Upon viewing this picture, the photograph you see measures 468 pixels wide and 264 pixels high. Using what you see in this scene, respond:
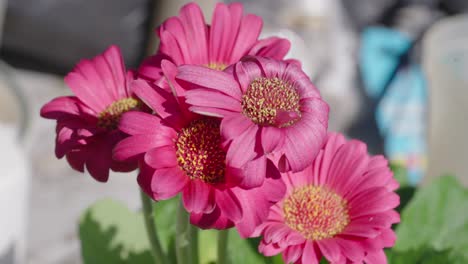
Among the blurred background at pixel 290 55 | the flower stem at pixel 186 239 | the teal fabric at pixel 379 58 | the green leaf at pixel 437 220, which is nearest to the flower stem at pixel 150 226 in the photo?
the flower stem at pixel 186 239

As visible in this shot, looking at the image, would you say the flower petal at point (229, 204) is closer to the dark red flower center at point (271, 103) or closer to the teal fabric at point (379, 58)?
the dark red flower center at point (271, 103)

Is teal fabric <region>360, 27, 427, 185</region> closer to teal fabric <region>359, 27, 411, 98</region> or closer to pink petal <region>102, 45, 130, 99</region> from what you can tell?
teal fabric <region>359, 27, 411, 98</region>

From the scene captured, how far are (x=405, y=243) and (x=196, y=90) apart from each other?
18 centimetres

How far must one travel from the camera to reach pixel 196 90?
167 millimetres

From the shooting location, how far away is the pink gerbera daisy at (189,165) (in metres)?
0.17

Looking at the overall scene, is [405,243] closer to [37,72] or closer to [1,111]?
[1,111]

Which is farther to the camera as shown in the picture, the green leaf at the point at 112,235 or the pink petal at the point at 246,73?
the green leaf at the point at 112,235

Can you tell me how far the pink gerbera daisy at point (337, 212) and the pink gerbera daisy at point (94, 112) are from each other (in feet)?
0.19

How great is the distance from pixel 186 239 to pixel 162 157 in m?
0.05

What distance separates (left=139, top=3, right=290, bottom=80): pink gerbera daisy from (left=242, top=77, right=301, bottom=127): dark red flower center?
0.10ft

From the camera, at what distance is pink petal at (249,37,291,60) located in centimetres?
21

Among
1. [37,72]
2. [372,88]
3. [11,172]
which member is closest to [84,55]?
[37,72]

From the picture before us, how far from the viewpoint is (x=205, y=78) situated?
0.55 ft

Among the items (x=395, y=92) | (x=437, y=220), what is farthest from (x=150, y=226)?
(x=395, y=92)
